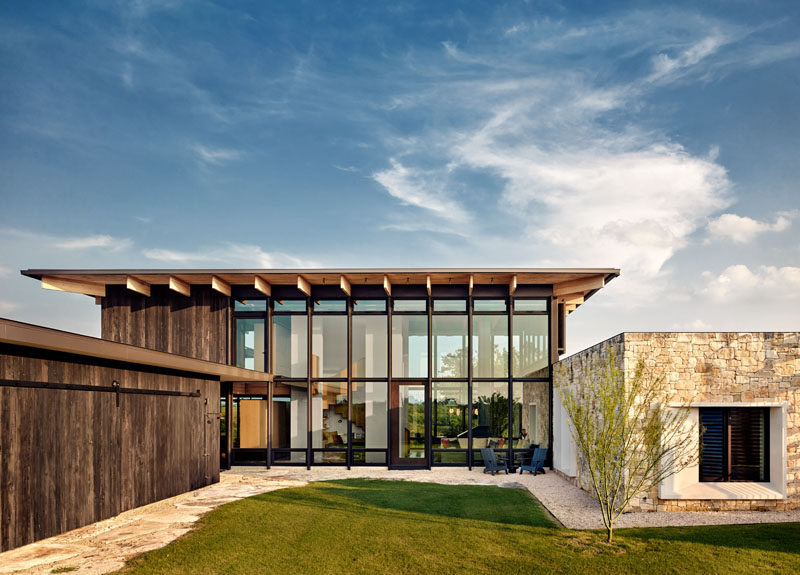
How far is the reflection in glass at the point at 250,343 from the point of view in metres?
16.1

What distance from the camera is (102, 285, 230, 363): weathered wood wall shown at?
16.0 m

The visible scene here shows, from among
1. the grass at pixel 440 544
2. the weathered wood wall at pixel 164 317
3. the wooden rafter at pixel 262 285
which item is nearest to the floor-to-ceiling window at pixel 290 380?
the wooden rafter at pixel 262 285

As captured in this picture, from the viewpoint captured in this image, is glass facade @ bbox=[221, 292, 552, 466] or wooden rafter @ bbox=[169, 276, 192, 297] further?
glass facade @ bbox=[221, 292, 552, 466]

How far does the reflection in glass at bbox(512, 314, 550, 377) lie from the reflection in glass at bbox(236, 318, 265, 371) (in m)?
7.59

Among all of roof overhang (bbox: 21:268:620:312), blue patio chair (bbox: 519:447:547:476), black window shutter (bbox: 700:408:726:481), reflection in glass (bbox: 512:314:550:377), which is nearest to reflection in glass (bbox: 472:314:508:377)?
reflection in glass (bbox: 512:314:550:377)

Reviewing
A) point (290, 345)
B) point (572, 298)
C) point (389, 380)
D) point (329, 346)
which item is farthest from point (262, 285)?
point (572, 298)

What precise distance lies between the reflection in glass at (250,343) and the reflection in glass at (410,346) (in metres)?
4.00

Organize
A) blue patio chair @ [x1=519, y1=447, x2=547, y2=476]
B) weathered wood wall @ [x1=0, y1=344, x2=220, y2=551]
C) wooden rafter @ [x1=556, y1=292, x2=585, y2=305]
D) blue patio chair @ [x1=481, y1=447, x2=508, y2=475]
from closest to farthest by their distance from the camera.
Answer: weathered wood wall @ [x1=0, y1=344, x2=220, y2=551] → blue patio chair @ [x1=481, y1=447, x2=508, y2=475] → blue patio chair @ [x1=519, y1=447, x2=547, y2=476] → wooden rafter @ [x1=556, y1=292, x2=585, y2=305]

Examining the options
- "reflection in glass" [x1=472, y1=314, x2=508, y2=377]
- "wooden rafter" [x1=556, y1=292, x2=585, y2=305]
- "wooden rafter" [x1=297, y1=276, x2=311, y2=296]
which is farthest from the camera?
"wooden rafter" [x1=556, y1=292, x2=585, y2=305]

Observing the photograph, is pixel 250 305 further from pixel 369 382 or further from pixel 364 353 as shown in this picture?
pixel 369 382

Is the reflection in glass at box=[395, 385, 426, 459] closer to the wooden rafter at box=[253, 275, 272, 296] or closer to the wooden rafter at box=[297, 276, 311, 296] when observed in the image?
the wooden rafter at box=[297, 276, 311, 296]

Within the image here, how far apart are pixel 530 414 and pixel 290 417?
7072mm

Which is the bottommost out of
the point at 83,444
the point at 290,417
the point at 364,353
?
the point at 290,417

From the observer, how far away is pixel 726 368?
31.8ft
